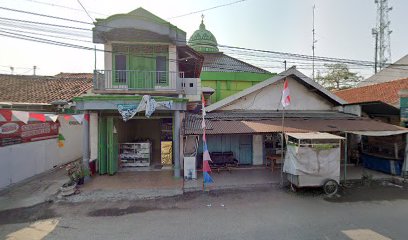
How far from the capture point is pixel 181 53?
13.3 metres

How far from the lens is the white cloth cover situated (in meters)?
8.74

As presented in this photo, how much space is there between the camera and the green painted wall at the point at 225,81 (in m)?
19.7

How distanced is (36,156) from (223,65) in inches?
618

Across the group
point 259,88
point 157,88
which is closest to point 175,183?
point 157,88

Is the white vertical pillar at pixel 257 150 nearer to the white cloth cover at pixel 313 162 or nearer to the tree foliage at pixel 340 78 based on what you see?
the white cloth cover at pixel 313 162

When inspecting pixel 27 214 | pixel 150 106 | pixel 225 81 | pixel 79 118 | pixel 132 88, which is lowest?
pixel 27 214

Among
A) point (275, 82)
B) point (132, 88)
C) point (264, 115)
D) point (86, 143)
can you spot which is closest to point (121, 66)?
point (132, 88)

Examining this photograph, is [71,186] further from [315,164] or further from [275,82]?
[275,82]

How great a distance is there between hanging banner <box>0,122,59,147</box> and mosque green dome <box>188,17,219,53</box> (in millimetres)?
16937

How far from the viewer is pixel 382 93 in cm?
1570

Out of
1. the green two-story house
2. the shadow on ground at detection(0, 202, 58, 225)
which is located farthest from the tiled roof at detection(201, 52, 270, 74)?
the shadow on ground at detection(0, 202, 58, 225)

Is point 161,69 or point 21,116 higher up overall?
point 161,69

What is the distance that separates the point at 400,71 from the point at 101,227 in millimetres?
28510

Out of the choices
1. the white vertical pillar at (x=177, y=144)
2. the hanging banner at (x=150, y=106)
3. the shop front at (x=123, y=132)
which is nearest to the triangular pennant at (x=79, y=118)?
the shop front at (x=123, y=132)
